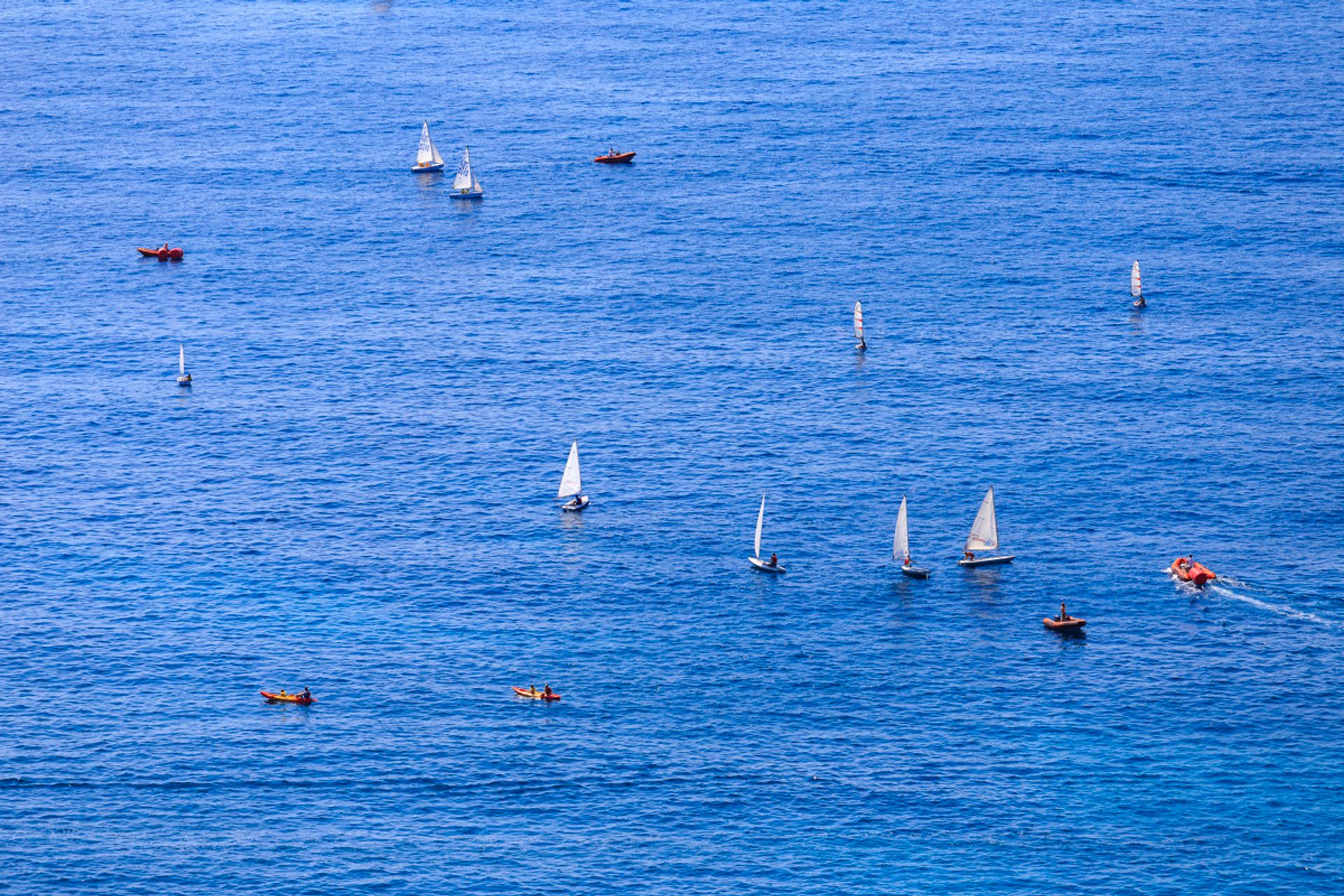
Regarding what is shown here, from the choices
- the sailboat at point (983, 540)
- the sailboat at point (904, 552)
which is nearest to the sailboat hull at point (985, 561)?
the sailboat at point (983, 540)

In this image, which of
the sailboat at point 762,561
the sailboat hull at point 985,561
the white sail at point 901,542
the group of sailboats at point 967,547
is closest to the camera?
the group of sailboats at point 967,547

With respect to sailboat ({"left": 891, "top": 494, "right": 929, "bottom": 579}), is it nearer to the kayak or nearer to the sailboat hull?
the sailboat hull

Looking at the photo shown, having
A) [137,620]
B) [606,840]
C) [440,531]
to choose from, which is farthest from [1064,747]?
[137,620]

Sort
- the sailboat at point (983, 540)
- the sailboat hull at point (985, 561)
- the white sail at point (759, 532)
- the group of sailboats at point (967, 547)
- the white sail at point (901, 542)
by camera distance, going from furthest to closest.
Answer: the sailboat hull at point (985, 561) → the sailboat at point (983, 540) → the white sail at point (759, 532) → the white sail at point (901, 542) → the group of sailboats at point (967, 547)

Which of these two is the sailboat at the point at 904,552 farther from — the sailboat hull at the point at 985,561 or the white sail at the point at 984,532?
the white sail at the point at 984,532

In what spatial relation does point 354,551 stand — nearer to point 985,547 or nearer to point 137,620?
point 137,620

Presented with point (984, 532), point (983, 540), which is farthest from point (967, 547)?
point (984, 532)

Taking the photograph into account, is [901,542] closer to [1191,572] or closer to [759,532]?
[759,532]
